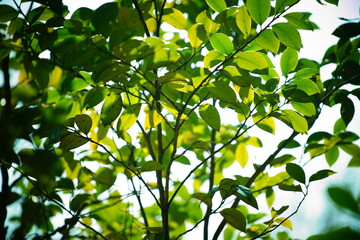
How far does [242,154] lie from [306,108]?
435 mm

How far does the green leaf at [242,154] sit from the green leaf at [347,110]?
39 cm

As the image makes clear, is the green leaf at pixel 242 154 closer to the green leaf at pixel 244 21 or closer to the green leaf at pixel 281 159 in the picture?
the green leaf at pixel 281 159

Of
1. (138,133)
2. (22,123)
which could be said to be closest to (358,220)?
(22,123)

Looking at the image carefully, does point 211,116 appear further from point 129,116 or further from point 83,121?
point 83,121

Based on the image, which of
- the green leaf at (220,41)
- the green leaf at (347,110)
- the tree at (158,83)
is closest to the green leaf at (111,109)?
the tree at (158,83)

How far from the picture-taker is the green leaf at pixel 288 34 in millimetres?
785

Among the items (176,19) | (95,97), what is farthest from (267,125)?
(95,97)

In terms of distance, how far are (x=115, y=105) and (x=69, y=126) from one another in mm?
138

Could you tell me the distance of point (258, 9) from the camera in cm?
76

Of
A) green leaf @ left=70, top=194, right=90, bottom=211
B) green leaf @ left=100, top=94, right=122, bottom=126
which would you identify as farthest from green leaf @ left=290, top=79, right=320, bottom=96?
green leaf @ left=70, top=194, right=90, bottom=211

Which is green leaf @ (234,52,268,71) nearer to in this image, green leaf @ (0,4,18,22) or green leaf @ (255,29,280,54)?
Answer: green leaf @ (255,29,280,54)

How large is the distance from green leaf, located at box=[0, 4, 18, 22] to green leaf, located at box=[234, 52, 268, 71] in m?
0.59

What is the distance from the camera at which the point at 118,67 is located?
69cm

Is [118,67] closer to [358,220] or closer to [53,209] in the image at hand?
[358,220]
